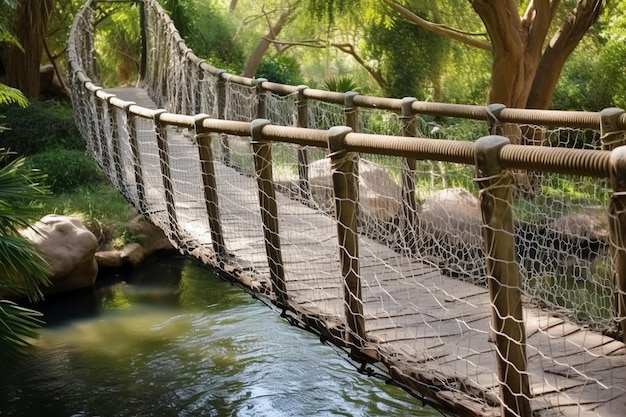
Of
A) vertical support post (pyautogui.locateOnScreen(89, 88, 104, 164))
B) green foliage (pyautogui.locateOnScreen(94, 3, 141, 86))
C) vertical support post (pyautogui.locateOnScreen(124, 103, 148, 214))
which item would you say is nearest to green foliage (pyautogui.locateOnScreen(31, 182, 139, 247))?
vertical support post (pyautogui.locateOnScreen(89, 88, 104, 164))

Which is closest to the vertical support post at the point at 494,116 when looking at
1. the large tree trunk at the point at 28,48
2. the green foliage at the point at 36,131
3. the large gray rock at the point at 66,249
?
the large gray rock at the point at 66,249

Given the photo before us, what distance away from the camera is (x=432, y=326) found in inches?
110

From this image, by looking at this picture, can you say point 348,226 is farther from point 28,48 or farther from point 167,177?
point 28,48

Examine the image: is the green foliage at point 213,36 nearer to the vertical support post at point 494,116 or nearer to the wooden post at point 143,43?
the wooden post at point 143,43

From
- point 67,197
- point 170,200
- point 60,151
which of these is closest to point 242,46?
point 60,151

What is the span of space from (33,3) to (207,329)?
554cm

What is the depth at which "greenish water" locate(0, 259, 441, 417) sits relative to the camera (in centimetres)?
419


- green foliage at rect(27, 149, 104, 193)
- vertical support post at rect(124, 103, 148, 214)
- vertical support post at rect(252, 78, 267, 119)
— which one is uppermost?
vertical support post at rect(252, 78, 267, 119)

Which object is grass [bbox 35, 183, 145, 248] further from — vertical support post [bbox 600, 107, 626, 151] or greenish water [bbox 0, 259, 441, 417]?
vertical support post [bbox 600, 107, 626, 151]

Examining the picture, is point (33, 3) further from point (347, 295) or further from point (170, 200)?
point (347, 295)

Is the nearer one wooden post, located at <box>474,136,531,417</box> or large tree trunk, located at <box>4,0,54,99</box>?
wooden post, located at <box>474,136,531,417</box>

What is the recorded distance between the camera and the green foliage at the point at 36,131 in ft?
28.4

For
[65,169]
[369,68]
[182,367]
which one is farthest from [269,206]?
[369,68]

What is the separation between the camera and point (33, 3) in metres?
9.27
